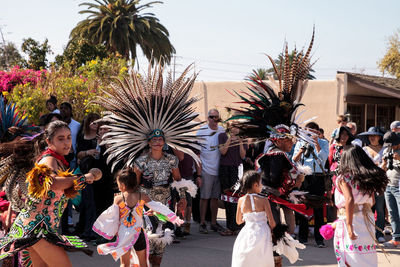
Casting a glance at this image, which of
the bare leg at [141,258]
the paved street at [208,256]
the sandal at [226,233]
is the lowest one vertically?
the sandal at [226,233]

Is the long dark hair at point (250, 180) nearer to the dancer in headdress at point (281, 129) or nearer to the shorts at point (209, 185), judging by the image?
the dancer in headdress at point (281, 129)

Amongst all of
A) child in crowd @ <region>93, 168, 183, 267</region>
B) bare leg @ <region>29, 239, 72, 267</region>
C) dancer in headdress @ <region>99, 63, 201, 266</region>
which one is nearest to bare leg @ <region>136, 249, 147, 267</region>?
child in crowd @ <region>93, 168, 183, 267</region>

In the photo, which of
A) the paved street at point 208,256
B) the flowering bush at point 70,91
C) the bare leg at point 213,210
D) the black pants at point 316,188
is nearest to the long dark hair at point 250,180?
the paved street at point 208,256

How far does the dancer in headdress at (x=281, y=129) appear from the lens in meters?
6.38

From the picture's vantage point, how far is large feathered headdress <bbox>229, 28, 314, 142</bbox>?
6418 mm

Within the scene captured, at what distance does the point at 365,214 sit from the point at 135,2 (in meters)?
29.8

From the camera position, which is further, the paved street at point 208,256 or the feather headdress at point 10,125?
the paved street at point 208,256

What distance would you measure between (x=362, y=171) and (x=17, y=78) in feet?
48.0

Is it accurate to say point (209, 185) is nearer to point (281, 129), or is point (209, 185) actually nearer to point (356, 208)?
point (281, 129)

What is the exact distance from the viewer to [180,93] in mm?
7070

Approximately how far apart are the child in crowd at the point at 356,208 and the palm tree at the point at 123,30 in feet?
85.6

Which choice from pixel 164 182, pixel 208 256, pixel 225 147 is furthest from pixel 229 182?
pixel 164 182

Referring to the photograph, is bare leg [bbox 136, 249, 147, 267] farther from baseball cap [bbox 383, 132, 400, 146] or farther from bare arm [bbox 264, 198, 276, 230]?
baseball cap [bbox 383, 132, 400, 146]

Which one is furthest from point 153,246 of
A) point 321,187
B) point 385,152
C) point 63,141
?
point 385,152
